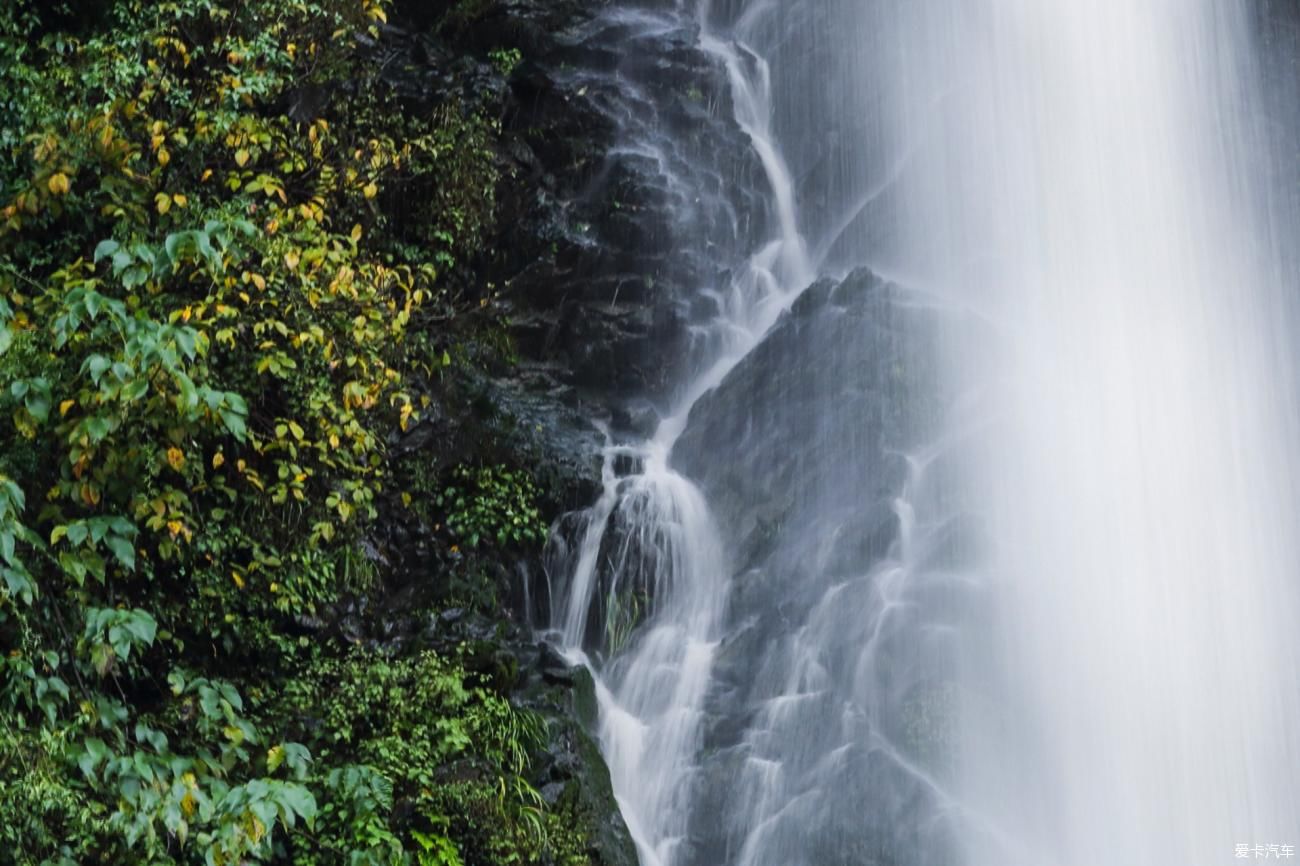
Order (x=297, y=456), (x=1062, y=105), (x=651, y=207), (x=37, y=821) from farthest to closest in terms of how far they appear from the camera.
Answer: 1. (x=1062, y=105)
2. (x=651, y=207)
3. (x=297, y=456)
4. (x=37, y=821)

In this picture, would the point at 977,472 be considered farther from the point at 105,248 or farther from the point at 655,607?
the point at 105,248

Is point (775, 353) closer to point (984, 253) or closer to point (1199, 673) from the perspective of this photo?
point (984, 253)

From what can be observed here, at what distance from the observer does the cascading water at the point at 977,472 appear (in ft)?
29.6

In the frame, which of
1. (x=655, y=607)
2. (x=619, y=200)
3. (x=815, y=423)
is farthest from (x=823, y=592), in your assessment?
(x=619, y=200)

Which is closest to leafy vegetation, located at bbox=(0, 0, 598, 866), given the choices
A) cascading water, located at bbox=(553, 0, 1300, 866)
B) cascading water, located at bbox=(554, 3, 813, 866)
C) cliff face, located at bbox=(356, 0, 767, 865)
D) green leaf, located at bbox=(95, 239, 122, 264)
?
green leaf, located at bbox=(95, 239, 122, 264)

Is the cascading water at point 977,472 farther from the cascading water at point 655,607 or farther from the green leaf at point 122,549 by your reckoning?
the green leaf at point 122,549

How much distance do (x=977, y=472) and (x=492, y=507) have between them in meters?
4.32

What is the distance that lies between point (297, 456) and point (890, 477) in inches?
199

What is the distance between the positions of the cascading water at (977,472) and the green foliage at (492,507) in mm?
451

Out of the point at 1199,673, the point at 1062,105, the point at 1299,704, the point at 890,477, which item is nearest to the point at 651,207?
the point at 890,477

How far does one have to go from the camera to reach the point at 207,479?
777 cm

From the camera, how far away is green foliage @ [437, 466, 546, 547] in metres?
9.46

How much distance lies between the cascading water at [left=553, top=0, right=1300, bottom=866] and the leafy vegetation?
164 centimetres

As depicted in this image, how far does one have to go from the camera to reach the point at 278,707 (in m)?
7.34
